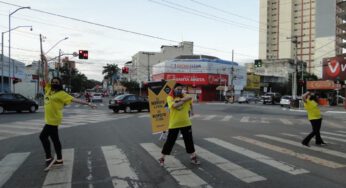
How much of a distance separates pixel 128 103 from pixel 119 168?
22.1m

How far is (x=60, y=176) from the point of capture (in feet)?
23.0

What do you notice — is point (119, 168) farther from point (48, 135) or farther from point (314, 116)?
point (314, 116)

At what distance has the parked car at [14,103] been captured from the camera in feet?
89.1

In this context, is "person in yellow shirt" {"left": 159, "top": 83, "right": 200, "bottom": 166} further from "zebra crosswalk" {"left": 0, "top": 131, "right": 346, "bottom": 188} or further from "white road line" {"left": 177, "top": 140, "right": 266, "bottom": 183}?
"white road line" {"left": 177, "top": 140, "right": 266, "bottom": 183}

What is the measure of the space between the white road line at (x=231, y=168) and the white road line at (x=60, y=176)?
9.43ft

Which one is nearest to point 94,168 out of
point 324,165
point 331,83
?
point 324,165

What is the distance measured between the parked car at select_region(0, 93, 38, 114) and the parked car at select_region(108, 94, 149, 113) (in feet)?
18.7

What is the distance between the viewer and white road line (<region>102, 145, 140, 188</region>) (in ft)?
21.5

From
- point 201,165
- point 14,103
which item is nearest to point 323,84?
point 14,103

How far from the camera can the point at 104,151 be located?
32.3 feet

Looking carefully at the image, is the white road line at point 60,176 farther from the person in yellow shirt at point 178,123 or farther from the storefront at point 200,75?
the storefront at point 200,75

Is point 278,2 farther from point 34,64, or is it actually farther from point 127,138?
point 127,138

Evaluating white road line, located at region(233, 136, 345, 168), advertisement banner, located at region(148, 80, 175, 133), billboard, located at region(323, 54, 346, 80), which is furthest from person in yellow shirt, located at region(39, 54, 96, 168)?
billboard, located at region(323, 54, 346, 80)

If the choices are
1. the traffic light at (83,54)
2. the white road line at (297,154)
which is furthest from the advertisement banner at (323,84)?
the white road line at (297,154)
